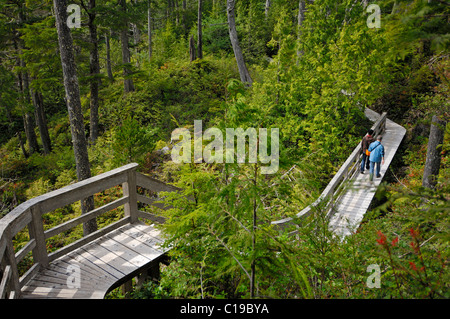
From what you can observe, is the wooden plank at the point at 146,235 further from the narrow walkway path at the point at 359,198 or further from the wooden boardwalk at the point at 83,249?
the narrow walkway path at the point at 359,198

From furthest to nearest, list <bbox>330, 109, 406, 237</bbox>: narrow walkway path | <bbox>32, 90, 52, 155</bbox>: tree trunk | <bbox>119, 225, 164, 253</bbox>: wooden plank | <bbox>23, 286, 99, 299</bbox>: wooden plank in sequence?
<bbox>32, 90, 52, 155</bbox>: tree trunk < <bbox>330, 109, 406, 237</bbox>: narrow walkway path < <bbox>119, 225, 164, 253</bbox>: wooden plank < <bbox>23, 286, 99, 299</bbox>: wooden plank

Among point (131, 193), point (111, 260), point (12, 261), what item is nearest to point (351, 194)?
point (131, 193)

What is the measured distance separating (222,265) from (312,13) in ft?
42.8

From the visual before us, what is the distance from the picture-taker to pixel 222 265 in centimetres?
293

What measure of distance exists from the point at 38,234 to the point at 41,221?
19 cm

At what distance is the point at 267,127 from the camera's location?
3.31 meters

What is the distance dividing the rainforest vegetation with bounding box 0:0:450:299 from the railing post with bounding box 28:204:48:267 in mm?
1354

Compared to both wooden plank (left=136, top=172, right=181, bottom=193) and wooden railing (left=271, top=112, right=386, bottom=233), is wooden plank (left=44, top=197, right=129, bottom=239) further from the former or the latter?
wooden railing (left=271, top=112, right=386, bottom=233)

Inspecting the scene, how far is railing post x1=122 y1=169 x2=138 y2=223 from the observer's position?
17.2 feet

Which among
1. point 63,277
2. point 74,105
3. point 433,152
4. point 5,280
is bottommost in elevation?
point 433,152

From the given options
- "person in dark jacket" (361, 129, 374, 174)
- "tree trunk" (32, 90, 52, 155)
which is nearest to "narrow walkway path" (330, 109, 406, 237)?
"person in dark jacket" (361, 129, 374, 174)

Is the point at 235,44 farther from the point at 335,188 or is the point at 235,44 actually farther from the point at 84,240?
the point at 84,240

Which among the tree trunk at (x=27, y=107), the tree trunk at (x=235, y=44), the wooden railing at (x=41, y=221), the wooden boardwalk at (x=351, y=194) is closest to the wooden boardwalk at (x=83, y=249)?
the wooden railing at (x=41, y=221)

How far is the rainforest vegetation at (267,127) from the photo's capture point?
2.78 meters
